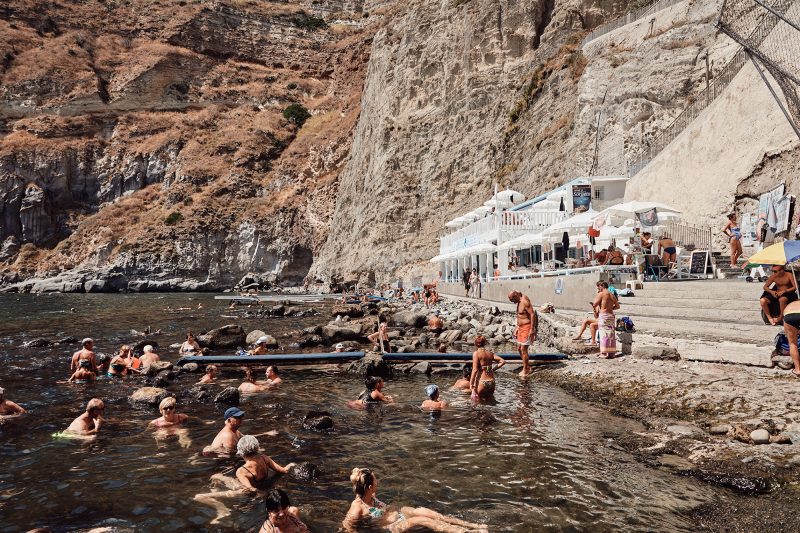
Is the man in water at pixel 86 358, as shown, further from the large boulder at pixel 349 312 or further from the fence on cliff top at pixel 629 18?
the fence on cliff top at pixel 629 18

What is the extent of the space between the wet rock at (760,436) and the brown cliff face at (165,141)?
61.2 meters

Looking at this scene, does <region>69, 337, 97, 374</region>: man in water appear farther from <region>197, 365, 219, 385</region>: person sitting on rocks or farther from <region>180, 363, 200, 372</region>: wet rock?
<region>197, 365, 219, 385</region>: person sitting on rocks

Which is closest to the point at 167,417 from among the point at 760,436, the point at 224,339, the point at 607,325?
the point at 760,436

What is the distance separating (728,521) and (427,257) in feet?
132

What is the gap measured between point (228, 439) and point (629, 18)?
37.1 meters

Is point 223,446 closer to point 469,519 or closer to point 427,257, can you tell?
point 469,519

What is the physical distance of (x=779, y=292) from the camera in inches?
345

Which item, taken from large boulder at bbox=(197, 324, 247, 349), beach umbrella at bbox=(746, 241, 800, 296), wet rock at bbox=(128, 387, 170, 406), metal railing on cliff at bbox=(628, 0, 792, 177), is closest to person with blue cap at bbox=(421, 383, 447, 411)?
wet rock at bbox=(128, 387, 170, 406)

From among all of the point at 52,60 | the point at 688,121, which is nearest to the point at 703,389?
the point at 688,121

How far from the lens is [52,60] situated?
8431 centimetres

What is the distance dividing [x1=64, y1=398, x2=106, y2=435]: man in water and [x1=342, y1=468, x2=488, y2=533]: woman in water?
5532 mm

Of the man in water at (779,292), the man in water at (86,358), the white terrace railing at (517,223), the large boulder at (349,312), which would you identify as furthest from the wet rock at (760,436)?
the large boulder at (349,312)

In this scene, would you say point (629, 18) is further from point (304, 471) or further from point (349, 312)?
point (304, 471)

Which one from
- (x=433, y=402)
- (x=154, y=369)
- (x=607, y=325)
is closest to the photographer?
(x=433, y=402)
